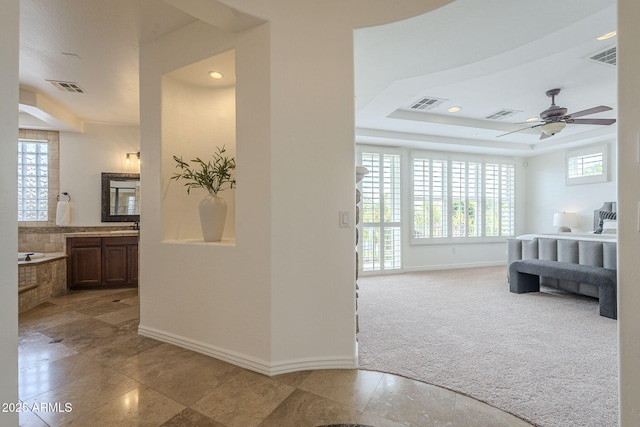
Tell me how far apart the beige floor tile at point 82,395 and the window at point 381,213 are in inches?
174

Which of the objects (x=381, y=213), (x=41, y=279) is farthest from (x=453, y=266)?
(x=41, y=279)

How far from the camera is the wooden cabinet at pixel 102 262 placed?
4785 millimetres

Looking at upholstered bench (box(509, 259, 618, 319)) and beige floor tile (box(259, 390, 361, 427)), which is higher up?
upholstered bench (box(509, 259, 618, 319))

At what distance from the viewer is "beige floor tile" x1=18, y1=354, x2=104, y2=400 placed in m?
2.04

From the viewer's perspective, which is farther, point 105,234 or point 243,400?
point 105,234

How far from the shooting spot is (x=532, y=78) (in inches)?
154

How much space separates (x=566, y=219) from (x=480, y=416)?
6.27 m

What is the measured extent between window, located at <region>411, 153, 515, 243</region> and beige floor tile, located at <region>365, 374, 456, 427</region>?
4.63 m

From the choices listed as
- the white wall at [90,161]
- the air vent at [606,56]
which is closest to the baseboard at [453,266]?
the air vent at [606,56]

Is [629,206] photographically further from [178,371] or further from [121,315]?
[121,315]

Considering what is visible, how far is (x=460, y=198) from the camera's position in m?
6.81

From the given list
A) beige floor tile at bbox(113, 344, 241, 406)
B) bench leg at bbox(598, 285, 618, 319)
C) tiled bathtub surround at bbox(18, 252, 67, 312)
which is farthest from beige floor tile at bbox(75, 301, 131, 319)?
bench leg at bbox(598, 285, 618, 319)

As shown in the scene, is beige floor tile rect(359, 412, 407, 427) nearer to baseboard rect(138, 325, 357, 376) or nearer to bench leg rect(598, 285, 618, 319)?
baseboard rect(138, 325, 357, 376)

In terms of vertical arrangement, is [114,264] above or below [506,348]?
above
